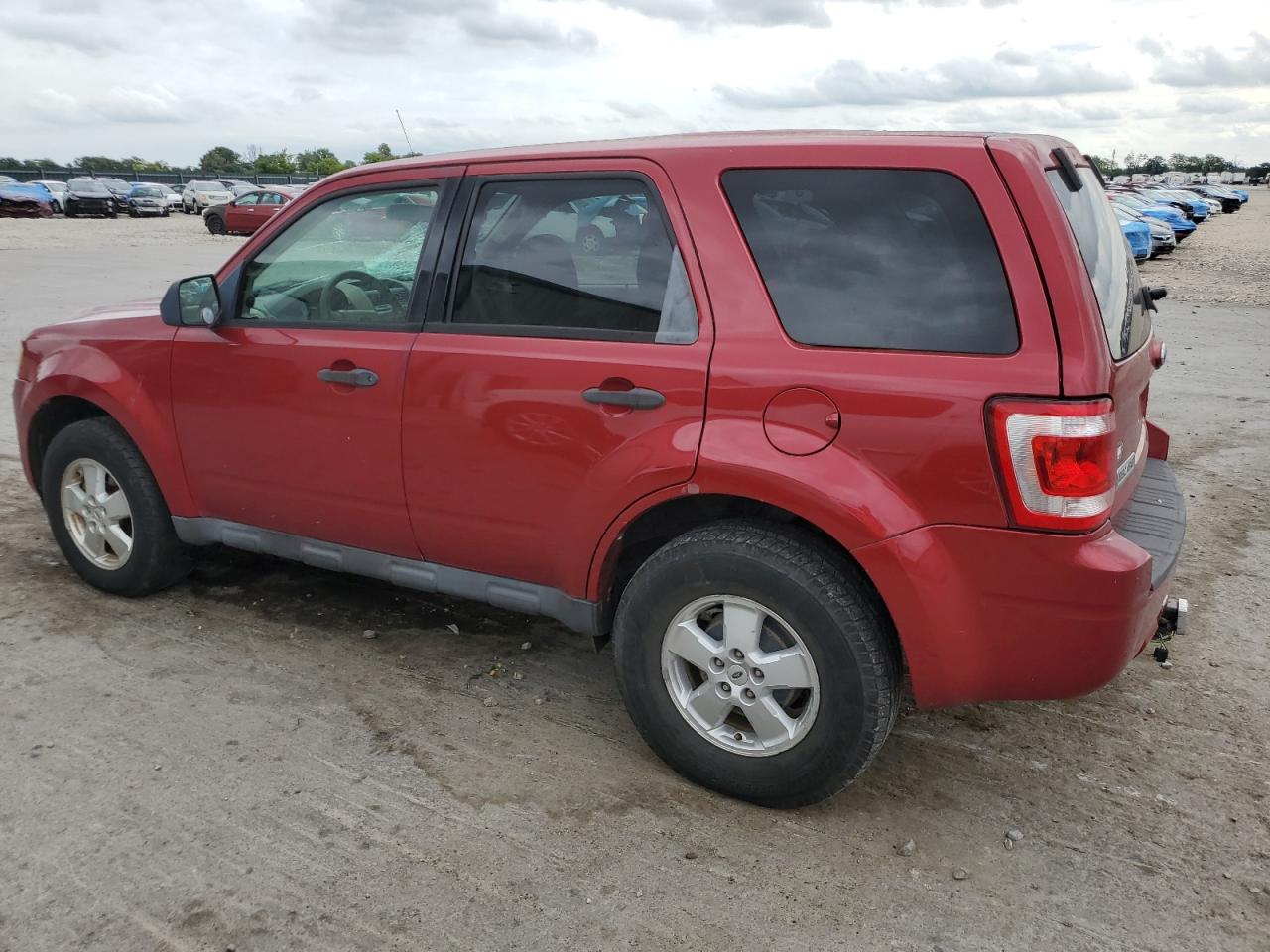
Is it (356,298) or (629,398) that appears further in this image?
(356,298)

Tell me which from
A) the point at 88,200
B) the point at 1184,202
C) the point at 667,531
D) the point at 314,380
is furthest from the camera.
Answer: the point at 88,200

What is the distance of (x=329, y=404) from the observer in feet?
12.1

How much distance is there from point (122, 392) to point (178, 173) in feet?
210

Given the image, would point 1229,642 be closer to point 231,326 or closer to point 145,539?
point 231,326

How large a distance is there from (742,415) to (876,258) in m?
0.54

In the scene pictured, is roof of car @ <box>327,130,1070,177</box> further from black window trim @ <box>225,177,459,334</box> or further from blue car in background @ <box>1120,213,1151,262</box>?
blue car in background @ <box>1120,213,1151,262</box>

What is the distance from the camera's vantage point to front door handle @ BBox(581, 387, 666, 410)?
3.00 meters

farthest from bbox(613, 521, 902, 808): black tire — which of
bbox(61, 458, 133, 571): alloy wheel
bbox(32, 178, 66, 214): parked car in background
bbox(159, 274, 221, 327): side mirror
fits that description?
bbox(32, 178, 66, 214): parked car in background

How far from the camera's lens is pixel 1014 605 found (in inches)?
106

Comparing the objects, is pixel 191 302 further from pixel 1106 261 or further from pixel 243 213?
pixel 243 213

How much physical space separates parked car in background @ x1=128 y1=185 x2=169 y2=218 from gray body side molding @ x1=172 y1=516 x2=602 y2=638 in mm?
41215

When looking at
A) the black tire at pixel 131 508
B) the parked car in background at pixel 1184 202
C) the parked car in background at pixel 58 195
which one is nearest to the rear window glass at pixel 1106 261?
the black tire at pixel 131 508

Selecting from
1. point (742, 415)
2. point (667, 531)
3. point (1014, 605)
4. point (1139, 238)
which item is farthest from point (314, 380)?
point (1139, 238)

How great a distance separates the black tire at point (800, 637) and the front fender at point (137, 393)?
6.99 feet
